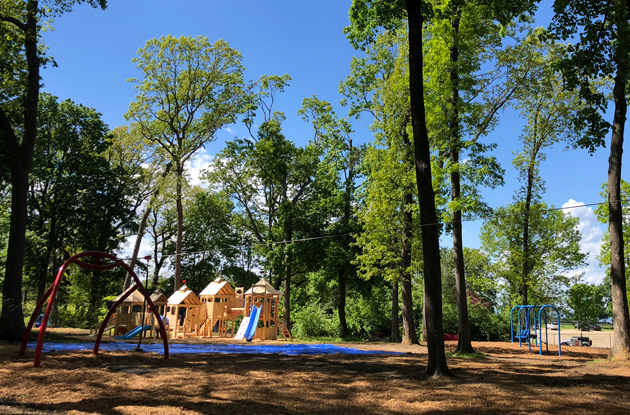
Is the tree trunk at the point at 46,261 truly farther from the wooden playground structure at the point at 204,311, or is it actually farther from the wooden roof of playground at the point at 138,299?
the wooden roof of playground at the point at 138,299

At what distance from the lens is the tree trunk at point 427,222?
26.0ft

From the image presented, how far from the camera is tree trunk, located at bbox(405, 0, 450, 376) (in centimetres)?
793

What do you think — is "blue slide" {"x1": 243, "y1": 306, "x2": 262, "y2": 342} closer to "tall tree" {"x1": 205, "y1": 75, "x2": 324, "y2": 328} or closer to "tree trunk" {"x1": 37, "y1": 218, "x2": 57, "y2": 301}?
"tall tree" {"x1": 205, "y1": 75, "x2": 324, "y2": 328}

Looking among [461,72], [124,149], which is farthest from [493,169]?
[124,149]

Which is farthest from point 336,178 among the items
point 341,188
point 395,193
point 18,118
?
point 18,118

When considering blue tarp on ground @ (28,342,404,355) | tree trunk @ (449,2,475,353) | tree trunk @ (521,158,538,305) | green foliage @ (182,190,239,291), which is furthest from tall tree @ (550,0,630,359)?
green foliage @ (182,190,239,291)

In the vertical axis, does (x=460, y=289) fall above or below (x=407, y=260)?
below

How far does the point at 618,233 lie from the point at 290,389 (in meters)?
9.85

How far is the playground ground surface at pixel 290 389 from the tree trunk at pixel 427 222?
586 mm

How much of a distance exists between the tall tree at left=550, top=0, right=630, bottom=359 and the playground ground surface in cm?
220

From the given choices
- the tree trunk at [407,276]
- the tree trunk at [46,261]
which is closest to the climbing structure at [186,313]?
the tree trunk at [46,261]

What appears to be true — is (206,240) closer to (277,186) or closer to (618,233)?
(277,186)

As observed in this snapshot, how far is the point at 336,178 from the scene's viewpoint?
25891 millimetres

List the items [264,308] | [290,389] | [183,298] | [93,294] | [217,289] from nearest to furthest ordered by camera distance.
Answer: [290,389]
[183,298]
[264,308]
[217,289]
[93,294]
